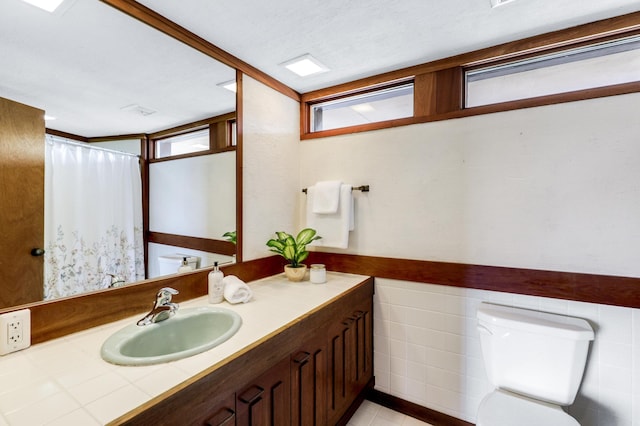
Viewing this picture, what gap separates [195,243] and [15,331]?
0.79m

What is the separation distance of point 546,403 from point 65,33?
8.81ft

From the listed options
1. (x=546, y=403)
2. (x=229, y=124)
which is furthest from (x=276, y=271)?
(x=546, y=403)

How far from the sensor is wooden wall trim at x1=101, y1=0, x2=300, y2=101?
1303 mm

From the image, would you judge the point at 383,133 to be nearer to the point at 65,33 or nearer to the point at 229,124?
the point at 229,124

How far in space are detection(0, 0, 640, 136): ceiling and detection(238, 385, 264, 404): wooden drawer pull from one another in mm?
1244

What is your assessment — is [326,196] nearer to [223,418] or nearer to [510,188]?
[510,188]

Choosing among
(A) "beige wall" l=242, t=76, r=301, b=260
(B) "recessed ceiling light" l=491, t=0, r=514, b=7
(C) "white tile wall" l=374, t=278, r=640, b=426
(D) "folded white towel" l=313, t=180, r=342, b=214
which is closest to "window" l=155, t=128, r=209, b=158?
(A) "beige wall" l=242, t=76, r=301, b=260

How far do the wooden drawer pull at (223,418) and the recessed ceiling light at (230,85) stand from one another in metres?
1.69

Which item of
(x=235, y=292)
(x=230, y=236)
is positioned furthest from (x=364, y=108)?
(x=235, y=292)

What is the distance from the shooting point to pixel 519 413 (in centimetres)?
130

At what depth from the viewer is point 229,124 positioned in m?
1.84

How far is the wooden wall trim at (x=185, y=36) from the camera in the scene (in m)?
1.30

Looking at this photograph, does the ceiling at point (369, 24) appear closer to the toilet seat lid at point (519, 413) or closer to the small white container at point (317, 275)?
the small white container at point (317, 275)

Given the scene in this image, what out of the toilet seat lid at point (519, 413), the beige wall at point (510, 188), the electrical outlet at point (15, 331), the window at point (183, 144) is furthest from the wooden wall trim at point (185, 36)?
the toilet seat lid at point (519, 413)
